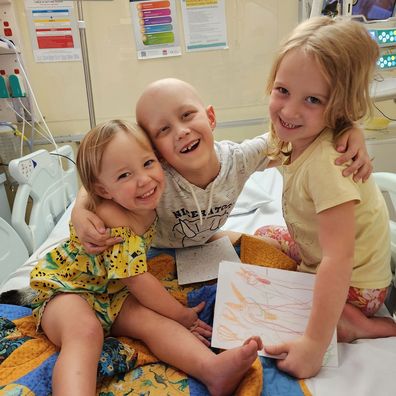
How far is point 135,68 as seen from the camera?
7.79 feet

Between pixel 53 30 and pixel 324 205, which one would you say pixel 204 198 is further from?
pixel 53 30

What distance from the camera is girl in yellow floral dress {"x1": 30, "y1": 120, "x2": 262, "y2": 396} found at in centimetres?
80

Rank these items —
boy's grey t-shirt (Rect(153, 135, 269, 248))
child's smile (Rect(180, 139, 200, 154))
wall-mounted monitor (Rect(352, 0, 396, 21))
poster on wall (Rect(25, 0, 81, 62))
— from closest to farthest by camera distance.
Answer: child's smile (Rect(180, 139, 200, 154))
boy's grey t-shirt (Rect(153, 135, 269, 248))
wall-mounted monitor (Rect(352, 0, 396, 21))
poster on wall (Rect(25, 0, 81, 62))

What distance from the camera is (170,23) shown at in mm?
2305

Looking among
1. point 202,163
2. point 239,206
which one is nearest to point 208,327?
point 202,163

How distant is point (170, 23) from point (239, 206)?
137 centimetres

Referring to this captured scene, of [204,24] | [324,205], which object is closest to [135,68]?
[204,24]

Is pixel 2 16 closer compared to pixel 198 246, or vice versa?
pixel 198 246

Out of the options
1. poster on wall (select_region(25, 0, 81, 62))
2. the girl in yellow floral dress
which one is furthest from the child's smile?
poster on wall (select_region(25, 0, 81, 62))

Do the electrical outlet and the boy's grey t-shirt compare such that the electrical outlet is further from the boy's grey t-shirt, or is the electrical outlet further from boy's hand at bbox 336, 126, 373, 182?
boy's hand at bbox 336, 126, 373, 182

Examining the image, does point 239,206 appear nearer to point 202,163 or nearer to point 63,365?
point 202,163

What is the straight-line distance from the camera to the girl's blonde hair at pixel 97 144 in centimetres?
89

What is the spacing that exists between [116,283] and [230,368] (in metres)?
0.42

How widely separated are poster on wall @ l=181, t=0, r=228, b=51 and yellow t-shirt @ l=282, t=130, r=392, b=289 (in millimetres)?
1719
